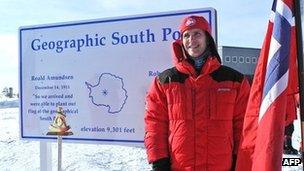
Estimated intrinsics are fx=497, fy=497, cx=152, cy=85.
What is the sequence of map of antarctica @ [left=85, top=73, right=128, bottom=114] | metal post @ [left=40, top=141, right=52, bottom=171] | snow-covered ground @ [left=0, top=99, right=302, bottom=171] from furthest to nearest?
snow-covered ground @ [left=0, top=99, right=302, bottom=171], metal post @ [left=40, top=141, right=52, bottom=171], map of antarctica @ [left=85, top=73, right=128, bottom=114]

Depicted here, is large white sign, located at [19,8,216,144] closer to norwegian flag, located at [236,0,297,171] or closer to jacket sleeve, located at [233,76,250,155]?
jacket sleeve, located at [233,76,250,155]

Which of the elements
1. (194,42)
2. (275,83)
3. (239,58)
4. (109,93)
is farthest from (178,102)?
(239,58)

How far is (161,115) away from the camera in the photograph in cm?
321

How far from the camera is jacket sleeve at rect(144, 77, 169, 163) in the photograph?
3182 millimetres

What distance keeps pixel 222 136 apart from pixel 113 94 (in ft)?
5.08

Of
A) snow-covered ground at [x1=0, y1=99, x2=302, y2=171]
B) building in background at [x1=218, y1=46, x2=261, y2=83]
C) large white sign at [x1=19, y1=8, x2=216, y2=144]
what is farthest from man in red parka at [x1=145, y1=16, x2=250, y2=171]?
building in background at [x1=218, y1=46, x2=261, y2=83]

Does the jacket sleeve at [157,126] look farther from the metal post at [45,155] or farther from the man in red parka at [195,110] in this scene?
the metal post at [45,155]

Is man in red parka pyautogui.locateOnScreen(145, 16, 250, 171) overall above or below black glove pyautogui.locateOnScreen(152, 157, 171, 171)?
above

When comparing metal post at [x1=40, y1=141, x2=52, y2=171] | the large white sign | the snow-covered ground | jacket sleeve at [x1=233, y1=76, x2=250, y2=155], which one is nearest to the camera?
jacket sleeve at [x1=233, y1=76, x2=250, y2=155]

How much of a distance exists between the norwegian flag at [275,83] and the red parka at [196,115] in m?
0.65

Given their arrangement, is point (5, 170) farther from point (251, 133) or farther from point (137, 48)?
point (251, 133)

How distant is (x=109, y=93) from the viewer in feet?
14.6

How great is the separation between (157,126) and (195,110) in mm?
280

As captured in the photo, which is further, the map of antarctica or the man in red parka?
the map of antarctica
